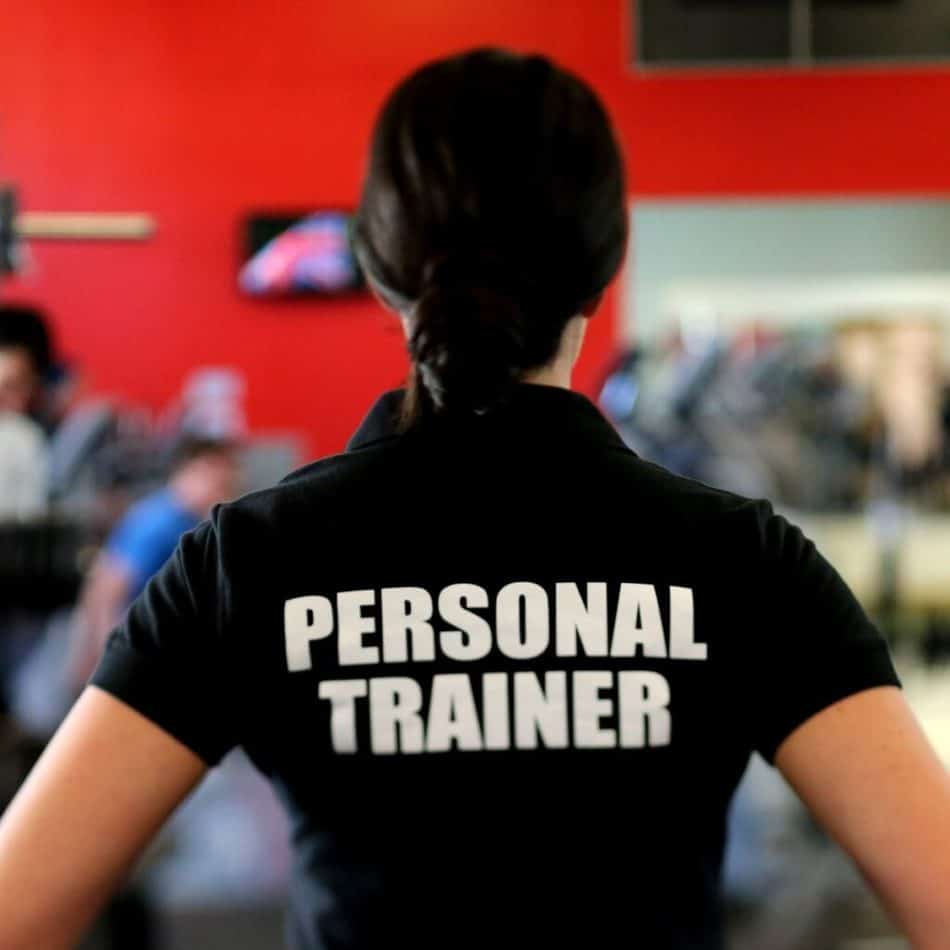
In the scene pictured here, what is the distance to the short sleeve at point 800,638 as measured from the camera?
0.70 metres

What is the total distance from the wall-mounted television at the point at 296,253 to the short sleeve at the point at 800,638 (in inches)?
185

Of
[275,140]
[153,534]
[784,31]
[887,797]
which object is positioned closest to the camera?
[887,797]

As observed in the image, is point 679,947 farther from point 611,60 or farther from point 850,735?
point 611,60

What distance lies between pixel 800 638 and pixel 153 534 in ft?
9.26

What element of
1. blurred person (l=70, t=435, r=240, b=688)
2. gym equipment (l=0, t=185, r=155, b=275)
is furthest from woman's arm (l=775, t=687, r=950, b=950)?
blurred person (l=70, t=435, r=240, b=688)

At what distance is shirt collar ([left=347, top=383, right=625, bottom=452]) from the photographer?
2.40 ft

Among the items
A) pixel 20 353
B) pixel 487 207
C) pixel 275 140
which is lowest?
pixel 20 353

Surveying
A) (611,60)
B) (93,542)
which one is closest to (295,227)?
(611,60)

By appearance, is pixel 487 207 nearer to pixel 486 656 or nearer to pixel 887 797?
pixel 486 656

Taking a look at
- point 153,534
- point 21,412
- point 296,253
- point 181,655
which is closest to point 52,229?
point 181,655

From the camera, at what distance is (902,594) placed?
549 cm

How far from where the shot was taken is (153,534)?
3.34 meters

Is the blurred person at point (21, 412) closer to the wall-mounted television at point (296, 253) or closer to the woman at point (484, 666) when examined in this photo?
the wall-mounted television at point (296, 253)

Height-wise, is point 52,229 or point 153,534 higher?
point 52,229
